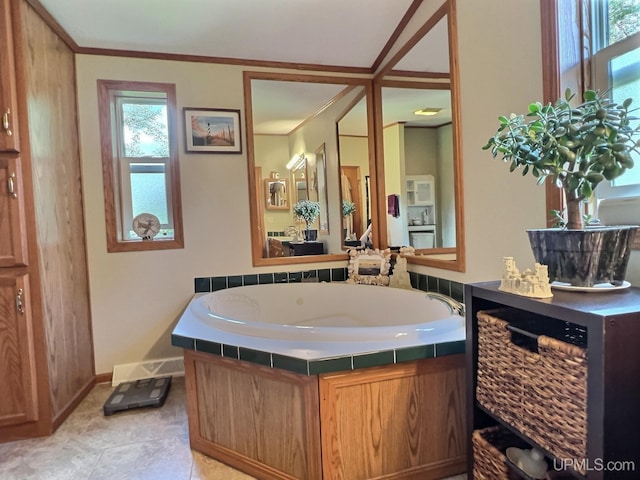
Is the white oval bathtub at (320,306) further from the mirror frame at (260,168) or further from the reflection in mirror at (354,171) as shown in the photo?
the reflection in mirror at (354,171)

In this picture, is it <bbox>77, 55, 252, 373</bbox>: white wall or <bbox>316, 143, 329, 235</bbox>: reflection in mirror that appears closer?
<bbox>77, 55, 252, 373</bbox>: white wall

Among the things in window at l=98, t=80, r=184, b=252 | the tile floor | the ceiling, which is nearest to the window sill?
window at l=98, t=80, r=184, b=252

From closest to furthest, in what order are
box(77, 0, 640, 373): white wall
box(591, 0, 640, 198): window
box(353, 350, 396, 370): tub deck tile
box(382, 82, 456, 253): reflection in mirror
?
box(591, 0, 640, 198): window, box(353, 350, 396, 370): tub deck tile, box(77, 0, 640, 373): white wall, box(382, 82, 456, 253): reflection in mirror

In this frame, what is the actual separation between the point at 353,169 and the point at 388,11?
111 cm

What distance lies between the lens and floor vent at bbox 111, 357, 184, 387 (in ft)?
8.47

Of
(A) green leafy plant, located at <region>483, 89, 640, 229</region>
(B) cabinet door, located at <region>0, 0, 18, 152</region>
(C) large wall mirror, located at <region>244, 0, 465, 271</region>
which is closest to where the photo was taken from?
(A) green leafy plant, located at <region>483, 89, 640, 229</region>

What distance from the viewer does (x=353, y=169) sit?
3.00 metres

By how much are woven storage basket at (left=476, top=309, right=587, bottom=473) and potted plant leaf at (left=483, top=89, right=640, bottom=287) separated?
0.21m

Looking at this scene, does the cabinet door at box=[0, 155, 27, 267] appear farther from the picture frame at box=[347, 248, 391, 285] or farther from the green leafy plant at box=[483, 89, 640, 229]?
the green leafy plant at box=[483, 89, 640, 229]

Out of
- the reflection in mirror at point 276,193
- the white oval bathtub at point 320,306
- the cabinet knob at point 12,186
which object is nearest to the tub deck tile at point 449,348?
the white oval bathtub at point 320,306

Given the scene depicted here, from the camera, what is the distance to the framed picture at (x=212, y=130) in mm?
2674

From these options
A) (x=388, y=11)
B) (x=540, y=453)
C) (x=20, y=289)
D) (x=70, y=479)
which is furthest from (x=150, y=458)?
(x=388, y=11)

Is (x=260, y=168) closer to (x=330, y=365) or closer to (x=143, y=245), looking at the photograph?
(x=143, y=245)

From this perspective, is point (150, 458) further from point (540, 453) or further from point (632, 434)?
point (632, 434)
